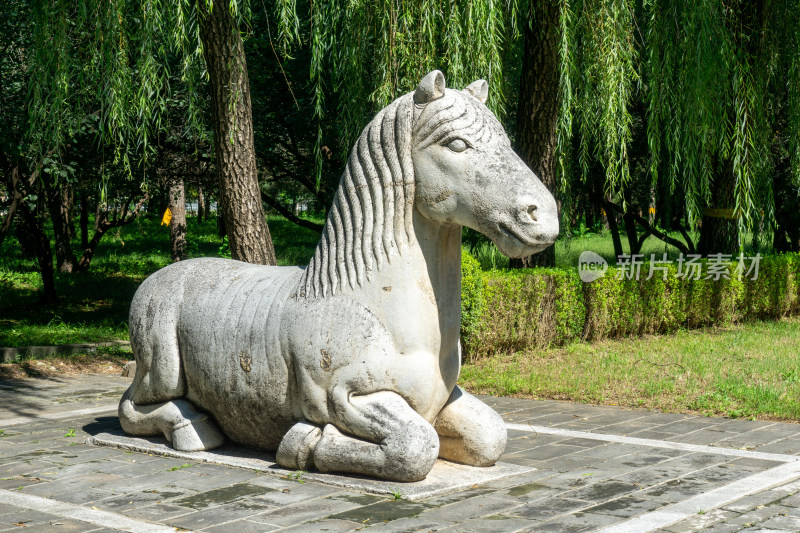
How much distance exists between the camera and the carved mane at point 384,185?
491 cm

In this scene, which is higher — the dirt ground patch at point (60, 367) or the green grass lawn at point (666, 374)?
the green grass lawn at point (666, 374)

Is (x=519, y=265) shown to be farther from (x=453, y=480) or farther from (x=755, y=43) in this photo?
(x=453, y=480)

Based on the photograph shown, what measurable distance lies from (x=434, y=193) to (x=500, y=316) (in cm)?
601

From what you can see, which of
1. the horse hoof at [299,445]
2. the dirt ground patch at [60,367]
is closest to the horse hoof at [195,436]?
the horse hoof at [299,445]

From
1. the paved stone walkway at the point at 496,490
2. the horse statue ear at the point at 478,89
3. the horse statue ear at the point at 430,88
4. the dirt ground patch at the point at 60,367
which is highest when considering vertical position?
the horse statue ear at the point at 478,89

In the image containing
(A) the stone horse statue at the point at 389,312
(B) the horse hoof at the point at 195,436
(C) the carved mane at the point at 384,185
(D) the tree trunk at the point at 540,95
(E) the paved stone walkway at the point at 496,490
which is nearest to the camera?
(E) the paved stone walkway at the point at 496,490

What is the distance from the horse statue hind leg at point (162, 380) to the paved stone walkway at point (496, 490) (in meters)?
0.26

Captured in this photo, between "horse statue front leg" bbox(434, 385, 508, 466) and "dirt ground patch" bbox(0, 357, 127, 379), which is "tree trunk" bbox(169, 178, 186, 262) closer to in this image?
"dirt ground patch" bbox(0, 357, 127, 379)

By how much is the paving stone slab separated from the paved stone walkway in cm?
8

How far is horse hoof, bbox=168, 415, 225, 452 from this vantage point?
18.8 feet

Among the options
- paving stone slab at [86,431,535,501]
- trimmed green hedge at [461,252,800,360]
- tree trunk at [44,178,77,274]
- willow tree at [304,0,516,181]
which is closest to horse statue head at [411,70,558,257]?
paving stone slab at [86,431,535,501]

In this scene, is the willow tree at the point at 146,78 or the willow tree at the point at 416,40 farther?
the willow tree at the point at 416,40

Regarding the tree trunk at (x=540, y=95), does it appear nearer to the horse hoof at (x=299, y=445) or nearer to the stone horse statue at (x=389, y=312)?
the stone horse statue at (x=389, y=312)

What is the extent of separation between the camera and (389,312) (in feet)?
16.2
